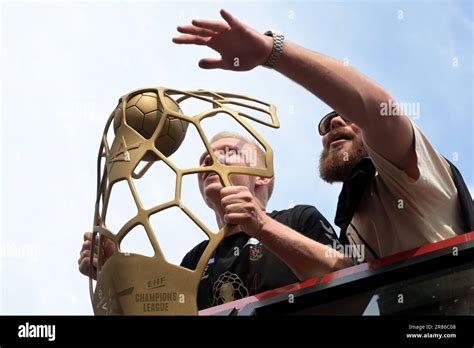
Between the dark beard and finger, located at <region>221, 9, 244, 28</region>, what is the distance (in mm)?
1042

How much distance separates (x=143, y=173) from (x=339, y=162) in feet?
3.00

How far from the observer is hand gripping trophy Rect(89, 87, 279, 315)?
3900mm

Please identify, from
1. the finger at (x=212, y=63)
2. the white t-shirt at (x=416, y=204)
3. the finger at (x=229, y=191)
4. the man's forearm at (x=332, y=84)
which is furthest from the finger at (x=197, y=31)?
the white t-shirt at (x=416, y=204)

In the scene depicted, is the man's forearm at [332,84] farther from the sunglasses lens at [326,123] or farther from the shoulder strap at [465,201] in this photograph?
the sunglasses lens at [326,123]

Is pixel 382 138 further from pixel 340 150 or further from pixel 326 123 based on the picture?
pixel 326 123

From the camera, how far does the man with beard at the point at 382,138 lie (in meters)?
3.88

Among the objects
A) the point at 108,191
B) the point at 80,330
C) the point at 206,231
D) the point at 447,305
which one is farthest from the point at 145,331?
the point at 447,305

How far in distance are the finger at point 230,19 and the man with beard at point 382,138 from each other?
2 cm

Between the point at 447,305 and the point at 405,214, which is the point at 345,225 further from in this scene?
the point at 447,305

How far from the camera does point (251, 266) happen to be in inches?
182

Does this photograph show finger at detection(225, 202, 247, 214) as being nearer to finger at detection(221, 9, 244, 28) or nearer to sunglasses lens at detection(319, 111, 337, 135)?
finger at detection(221, 9, 244, 28)

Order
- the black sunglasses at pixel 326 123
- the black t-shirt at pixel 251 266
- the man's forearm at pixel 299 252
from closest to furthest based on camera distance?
1. the man's forearm at pixel 299 252
2. the black t-shirt at pixel 251 266
3. the black sunglasses at pixel 326 123

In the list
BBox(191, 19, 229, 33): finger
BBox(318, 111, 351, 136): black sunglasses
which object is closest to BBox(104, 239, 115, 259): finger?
BBox(191, 19, 229, 33): finger

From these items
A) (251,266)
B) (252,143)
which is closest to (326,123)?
(252,143)
